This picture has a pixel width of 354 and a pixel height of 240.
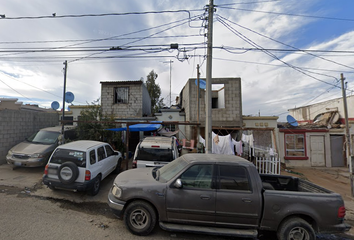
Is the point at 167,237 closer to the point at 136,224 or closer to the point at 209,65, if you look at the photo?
the point at 136,224

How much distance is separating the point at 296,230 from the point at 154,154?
3873mm

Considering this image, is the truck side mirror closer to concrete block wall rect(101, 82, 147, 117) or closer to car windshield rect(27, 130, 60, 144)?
car windshield rect(27, 130, 60, 144)

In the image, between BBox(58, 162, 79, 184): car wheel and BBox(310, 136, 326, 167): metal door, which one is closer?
BBox(58, 162, 79, 184): car wheel

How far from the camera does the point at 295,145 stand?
10672mm

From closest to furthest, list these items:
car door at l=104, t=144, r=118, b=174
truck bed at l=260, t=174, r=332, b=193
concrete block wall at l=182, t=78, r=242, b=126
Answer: truck bed at l=260, t=174, r=332, b=193 < car door at l=104, t=144, r=118, b=174 < concrete block wall at l=182, t=78, r=242, b=126

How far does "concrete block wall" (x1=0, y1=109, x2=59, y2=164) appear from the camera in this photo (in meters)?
7.84

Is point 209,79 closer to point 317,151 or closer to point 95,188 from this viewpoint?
point 95,188

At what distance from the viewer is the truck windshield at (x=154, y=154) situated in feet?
16.8

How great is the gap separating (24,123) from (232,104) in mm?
12784

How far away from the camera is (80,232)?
3172 millimetres

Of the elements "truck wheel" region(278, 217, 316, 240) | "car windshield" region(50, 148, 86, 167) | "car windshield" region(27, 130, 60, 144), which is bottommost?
"truck wheel" region(278, 217, 316, 240)

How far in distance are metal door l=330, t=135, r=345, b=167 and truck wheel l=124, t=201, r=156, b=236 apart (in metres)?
13.2

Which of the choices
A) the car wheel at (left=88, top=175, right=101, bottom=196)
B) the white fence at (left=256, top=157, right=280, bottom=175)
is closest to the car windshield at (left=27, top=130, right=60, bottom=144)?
the car wheel at (left=88, top=175, right=101, bottom=196)

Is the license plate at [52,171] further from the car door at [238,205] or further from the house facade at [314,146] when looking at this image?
the house facade at [314,146]
